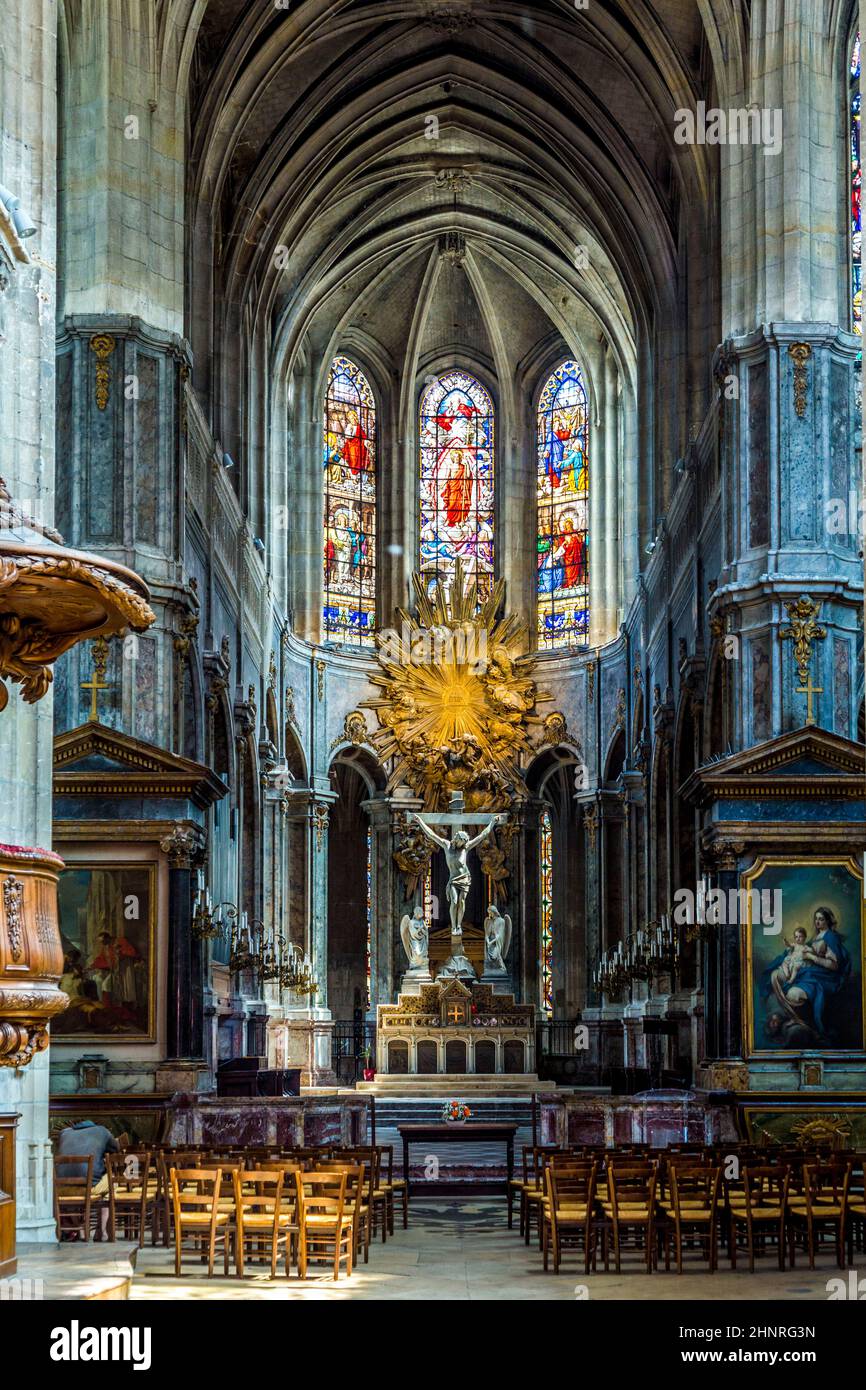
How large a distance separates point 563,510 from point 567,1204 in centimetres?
3095

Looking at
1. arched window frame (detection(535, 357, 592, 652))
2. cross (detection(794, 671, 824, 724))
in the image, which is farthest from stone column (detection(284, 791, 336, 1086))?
cross (detection(794, 671, 824, 724))

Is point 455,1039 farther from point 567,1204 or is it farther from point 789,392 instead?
point 567,1204

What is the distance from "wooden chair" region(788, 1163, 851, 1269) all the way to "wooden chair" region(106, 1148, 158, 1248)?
514cm

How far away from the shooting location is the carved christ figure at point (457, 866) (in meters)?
41.1

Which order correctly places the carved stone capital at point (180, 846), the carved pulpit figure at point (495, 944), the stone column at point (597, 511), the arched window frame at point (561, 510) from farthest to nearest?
the arched window frame at point (561, 510) → the stone column at point (597, 511) → the carved pulpit figure at point (495, 944) → the carved stone capital at point (180, 846)

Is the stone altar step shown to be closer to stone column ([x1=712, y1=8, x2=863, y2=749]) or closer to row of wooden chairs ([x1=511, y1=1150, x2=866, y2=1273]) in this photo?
stone column ([x1=712, y1=8, x2=863, y2=749])

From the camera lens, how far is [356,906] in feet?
152

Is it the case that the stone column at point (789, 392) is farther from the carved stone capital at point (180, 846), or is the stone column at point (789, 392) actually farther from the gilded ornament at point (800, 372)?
the carved stone capital at point (180, 846)

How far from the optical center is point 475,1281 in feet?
48.5

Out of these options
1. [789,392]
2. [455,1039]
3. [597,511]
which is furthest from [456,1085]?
[789,392]

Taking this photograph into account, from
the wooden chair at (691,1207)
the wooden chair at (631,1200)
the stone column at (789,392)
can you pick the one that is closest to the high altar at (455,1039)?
the stone column at (789,392)

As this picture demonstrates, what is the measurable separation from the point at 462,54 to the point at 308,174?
143 inches

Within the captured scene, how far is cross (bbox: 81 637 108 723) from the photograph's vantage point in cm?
2419

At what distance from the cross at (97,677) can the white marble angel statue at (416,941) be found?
17.5 meters
